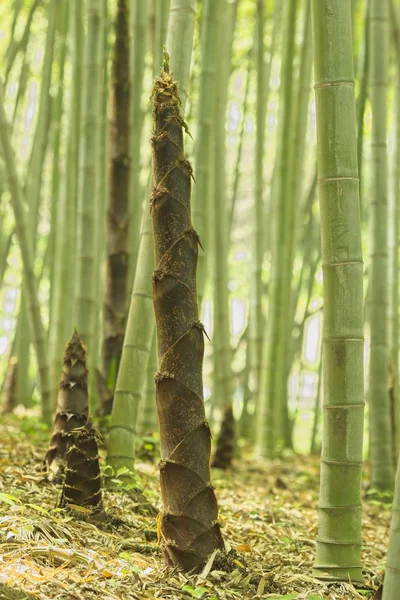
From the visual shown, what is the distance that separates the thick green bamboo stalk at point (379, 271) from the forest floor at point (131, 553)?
0.86 m

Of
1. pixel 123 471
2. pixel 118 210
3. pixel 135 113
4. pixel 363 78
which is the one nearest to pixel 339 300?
pixel 123 471

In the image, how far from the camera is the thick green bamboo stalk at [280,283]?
5.26 metres

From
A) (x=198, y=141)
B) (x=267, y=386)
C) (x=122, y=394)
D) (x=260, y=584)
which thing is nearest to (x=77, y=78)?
(x=198, y=141)

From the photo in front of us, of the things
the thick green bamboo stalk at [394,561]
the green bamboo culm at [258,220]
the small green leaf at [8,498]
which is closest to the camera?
the thick green bamboo stalk at [394,561]

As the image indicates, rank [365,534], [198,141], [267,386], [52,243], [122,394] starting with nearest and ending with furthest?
[122,394], [365,534], [198,141], [267,386], [52,243]

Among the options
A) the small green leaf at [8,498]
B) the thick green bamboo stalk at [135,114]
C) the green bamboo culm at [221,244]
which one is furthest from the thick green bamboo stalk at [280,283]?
the small green leaf at [8,498]

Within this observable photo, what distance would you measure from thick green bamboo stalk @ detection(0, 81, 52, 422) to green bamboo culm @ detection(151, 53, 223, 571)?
1.90 m

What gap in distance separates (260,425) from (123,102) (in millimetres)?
2481

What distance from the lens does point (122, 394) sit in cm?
298

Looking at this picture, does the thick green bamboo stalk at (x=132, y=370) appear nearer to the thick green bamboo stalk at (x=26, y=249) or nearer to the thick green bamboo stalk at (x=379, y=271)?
the thick green bamboo stalk at (x=26, y=249)

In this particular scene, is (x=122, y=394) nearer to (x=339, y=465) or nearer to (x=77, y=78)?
(x=339, y=465)

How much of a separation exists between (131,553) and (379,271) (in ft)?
7.70

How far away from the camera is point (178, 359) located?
2217 mm

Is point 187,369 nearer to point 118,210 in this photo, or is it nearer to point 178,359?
point 178,359
